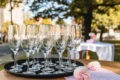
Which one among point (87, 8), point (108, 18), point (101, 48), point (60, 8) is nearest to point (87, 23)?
point (60, 8)

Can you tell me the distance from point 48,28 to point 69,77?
0.73 metres

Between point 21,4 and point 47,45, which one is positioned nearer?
point 47,45

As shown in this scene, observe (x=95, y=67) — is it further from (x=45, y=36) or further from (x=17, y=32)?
(x=17, y=32)

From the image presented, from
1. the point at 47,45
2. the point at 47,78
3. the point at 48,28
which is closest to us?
the point at 47,78

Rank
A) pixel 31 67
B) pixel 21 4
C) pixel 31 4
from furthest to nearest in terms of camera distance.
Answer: pixel 21 4 → pixel 31 4 → pixel 31 67

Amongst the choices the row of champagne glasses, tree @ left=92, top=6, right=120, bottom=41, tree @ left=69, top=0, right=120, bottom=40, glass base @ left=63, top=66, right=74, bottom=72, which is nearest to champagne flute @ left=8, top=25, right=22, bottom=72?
the row of champagne glasses

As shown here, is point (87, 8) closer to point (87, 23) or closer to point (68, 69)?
point (87, 23)

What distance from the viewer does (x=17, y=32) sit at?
2297 millimetres

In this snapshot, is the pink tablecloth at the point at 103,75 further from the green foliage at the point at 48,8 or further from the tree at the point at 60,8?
the green foliage at the point at 48,8

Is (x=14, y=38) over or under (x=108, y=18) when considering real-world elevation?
over

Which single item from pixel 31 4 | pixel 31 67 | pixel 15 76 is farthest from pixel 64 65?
pixel 31 4

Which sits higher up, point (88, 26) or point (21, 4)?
point (21, 4)

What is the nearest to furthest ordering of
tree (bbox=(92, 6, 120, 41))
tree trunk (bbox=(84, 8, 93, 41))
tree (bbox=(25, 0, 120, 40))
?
1. tree (bbox=(25, 0, 120, 40))
2. tree trunk (bbox=(84, 8, 93, 41))
3. tree (bbox=(92, 6, 120, 41))

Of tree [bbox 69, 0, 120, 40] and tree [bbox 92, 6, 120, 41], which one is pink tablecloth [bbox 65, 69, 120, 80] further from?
tree [bbox 92, 6, 120, 41]
